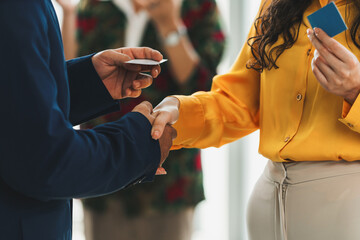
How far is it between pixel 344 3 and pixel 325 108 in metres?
0.28

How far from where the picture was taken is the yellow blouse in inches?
46.5

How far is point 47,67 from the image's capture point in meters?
0.88

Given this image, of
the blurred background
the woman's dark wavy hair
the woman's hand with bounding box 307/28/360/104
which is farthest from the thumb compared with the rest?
the blurred background

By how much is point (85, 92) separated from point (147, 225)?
107 centimetres

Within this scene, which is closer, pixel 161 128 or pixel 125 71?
pixel 161 128

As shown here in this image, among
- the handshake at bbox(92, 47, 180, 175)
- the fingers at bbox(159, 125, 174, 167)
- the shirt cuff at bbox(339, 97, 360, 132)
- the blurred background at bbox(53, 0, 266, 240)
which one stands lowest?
the blurred background at bbox(53, 0, 266, 240)

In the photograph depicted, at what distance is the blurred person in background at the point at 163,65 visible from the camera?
2029mm

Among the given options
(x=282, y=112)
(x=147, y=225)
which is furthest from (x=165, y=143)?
(x=147, y=225)

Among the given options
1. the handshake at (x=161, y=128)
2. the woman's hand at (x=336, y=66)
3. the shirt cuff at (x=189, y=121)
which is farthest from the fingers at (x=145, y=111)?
the woman's hand at (x=336, y=66)

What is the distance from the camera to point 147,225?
2160 mm

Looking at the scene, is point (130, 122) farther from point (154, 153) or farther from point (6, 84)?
point (6, 84)

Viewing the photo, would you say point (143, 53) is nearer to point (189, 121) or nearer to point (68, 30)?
point (189, 121)

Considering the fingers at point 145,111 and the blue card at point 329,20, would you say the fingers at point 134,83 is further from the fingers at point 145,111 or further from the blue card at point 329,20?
the blue card at point 329,20

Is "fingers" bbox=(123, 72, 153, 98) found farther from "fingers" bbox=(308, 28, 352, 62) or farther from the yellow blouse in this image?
"fingers" bbox=(308, 28, 352, 62)
